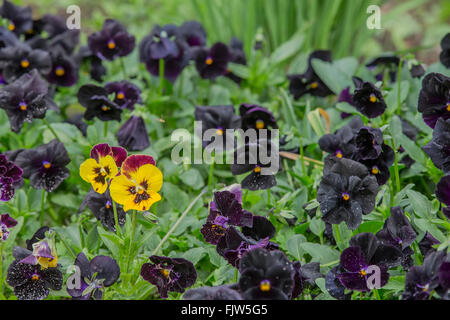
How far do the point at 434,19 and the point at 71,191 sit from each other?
2.68 m

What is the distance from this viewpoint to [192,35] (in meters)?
2.00

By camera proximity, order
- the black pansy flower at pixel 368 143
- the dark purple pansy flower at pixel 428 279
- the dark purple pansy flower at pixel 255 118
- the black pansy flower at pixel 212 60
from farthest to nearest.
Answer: the black pansy flower at pixel 212 60 → the dark purple pansy flower at pixel 255 118 → the black pansy flower at pixel 368 143 → the dark purple pansy flower at pixel 428 279

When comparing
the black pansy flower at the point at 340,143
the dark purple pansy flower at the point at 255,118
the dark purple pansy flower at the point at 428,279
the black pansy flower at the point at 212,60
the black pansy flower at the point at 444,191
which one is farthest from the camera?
the black pansy flower at the point at 212,60

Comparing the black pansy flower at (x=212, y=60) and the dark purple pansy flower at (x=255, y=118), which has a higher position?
the black pansy flower at (x=212, y=60)

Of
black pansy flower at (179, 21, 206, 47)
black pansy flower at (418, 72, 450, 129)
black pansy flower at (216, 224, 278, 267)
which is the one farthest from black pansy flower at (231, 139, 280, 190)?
black pansy flower at (179, 21, 206, 47)

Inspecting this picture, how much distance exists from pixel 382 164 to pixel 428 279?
388mm

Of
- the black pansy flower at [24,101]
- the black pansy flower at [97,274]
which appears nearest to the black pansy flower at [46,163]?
the black pansy flower at [24,101]

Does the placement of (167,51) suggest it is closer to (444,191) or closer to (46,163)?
(46,163)

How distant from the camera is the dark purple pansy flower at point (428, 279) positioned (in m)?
0.91

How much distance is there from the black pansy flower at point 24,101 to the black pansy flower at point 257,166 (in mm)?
512

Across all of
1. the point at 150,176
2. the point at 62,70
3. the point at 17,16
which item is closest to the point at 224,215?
the point at 150,176

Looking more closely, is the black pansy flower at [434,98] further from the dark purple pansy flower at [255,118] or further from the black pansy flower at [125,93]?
the black pansy flower at [125,93]

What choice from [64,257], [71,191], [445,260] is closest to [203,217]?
[64,257]

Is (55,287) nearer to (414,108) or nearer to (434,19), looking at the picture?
(414,108)
